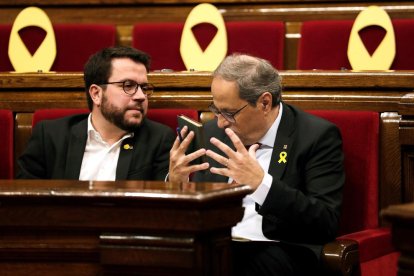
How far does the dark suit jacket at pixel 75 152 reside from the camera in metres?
1.13

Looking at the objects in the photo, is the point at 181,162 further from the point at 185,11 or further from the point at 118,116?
the point at 185,11

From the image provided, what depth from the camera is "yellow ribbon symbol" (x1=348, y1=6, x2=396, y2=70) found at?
57.5 inches

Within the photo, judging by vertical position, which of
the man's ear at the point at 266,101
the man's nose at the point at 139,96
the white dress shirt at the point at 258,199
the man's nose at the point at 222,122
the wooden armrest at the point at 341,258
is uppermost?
the man's nose at the point at 139,96

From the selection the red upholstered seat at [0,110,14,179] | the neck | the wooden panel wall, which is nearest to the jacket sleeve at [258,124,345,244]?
the neck

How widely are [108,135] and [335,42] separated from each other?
1.83ft

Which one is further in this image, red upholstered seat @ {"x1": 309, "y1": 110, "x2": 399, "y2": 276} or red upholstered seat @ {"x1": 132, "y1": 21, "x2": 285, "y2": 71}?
red upholstered seat @ {"x1": 132, "y1": 21, "x2": 285, "y2": 71}

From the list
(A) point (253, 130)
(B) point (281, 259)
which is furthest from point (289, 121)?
(B) point (281, 259)

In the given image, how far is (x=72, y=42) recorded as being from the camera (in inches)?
64.5

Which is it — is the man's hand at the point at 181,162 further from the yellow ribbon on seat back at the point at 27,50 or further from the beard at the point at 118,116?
the yellow ribbon on seat back at the point at 27,50

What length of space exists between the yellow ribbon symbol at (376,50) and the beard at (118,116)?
517 millimetres

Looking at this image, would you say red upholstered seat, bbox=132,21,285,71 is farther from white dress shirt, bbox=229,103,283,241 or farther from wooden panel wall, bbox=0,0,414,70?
white dress shirt, bbox=229,103,283,241

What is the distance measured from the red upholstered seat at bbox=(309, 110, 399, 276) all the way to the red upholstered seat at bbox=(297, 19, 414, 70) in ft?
1.56

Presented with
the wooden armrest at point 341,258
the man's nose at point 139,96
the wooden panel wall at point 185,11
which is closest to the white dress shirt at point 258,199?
the wooden armrest at point 341,258

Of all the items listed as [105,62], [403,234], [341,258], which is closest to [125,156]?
[105,62]
